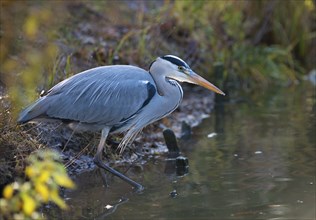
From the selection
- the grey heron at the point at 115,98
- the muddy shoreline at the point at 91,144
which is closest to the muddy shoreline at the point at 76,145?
the muddy shoreline at the point at 91,144

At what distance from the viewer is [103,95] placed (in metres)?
6.55

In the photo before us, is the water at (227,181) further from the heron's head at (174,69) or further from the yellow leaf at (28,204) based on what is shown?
the yellow leaf at (28,204)

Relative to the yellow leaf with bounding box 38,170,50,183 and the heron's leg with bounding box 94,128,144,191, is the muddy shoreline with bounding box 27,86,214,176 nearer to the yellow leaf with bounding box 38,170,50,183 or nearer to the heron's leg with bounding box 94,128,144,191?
the heron's leg with bounding box 94,128,144,191

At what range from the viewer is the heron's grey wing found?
643cm

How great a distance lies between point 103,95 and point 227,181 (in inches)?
51.7

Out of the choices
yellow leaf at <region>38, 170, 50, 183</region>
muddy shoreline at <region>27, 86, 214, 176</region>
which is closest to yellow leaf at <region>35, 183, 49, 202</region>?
yellow leaf at <region>38, 170, 50, 183</region>

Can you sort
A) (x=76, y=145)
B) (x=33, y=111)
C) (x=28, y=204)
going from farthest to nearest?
(x=76, y=145), (x=33, y=111), (x=28, y=204)

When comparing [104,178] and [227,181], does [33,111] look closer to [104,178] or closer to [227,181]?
[104,178]

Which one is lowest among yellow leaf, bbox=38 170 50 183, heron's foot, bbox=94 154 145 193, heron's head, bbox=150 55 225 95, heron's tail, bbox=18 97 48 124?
heron's foot, bbox=94 154 145 193

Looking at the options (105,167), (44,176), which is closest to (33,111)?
(105,167)

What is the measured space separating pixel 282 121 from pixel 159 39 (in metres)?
2.23

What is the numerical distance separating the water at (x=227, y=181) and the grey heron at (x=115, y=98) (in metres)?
0.39

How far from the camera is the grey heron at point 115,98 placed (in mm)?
6410

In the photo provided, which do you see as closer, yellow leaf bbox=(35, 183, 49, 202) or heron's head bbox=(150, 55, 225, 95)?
yellow leaf bbox=(35, 183, 49, 202)
